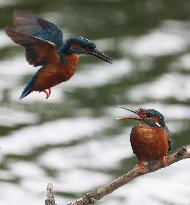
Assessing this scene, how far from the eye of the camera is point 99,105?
1678 centimetres

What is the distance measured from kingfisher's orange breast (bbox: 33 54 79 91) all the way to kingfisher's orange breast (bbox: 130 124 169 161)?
690mm

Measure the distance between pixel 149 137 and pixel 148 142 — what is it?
52mm

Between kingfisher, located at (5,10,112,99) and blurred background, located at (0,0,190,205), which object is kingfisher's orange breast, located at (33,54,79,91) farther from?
blurred background, located at (0,0,190,205)

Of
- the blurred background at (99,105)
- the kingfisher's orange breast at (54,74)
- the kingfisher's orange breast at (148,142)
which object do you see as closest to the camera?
the kingfisher's orange breast at (54,74)

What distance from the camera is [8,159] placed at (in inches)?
593

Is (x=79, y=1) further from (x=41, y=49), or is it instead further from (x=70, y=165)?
(x=41, y=49)

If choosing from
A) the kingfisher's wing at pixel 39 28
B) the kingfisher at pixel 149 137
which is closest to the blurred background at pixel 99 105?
the kingfisher at pixel 149 137

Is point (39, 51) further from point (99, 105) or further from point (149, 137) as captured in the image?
point (99, 105)

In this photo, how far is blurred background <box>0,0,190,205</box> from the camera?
14539mm

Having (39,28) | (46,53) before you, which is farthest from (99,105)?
(46,53)

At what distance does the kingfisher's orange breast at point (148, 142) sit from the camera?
11.3 ft

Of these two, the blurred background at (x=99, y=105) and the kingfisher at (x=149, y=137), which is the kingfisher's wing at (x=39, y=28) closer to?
the kingfisher at (x=149, y=137)

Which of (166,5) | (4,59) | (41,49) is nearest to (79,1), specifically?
(166,5)

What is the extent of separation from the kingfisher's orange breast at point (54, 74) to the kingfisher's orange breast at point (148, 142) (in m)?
0.69
